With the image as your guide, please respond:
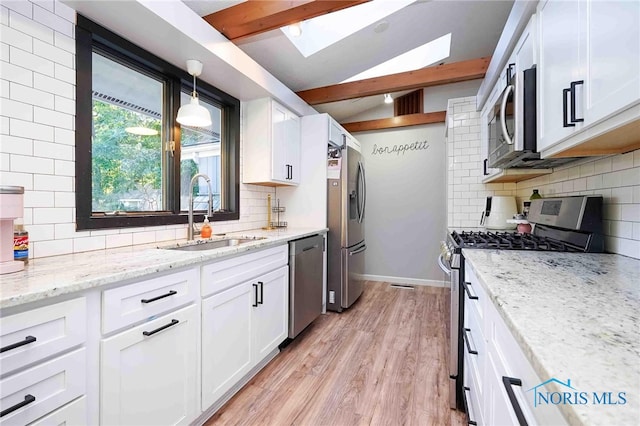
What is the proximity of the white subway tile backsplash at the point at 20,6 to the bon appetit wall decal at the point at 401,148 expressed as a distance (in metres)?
3.87

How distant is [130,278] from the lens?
108 cm

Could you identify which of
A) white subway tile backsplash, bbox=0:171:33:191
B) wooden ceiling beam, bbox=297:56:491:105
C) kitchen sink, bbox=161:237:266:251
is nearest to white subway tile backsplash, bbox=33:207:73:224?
white subway tile backsplash, bbox=0:171:33:191

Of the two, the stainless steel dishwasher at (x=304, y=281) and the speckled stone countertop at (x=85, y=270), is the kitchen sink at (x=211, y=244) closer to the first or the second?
the speckled stone countertop at (x=85, y=270)

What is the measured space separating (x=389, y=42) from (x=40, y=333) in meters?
3.24

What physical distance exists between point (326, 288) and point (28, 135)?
102 inches

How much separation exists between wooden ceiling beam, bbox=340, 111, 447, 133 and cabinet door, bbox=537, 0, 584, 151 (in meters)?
2.81

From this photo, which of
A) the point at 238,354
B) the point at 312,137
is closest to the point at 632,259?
the point at 238,354

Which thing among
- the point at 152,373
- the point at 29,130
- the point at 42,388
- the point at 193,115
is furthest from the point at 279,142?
the point at 42,388

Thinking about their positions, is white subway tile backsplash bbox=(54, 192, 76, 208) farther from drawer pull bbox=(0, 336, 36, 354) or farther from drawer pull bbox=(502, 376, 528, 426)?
drawer pull bbox=(502, 376, 528, 426)

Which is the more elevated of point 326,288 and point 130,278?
point 130,278

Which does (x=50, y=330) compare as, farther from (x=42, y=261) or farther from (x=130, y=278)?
(x=42, y=261)

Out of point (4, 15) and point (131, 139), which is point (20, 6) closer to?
point (4, 15)

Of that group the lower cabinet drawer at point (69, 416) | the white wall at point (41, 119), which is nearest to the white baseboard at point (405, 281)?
the white wall at point (41, 119)

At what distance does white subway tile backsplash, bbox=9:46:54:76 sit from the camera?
1.26 m
